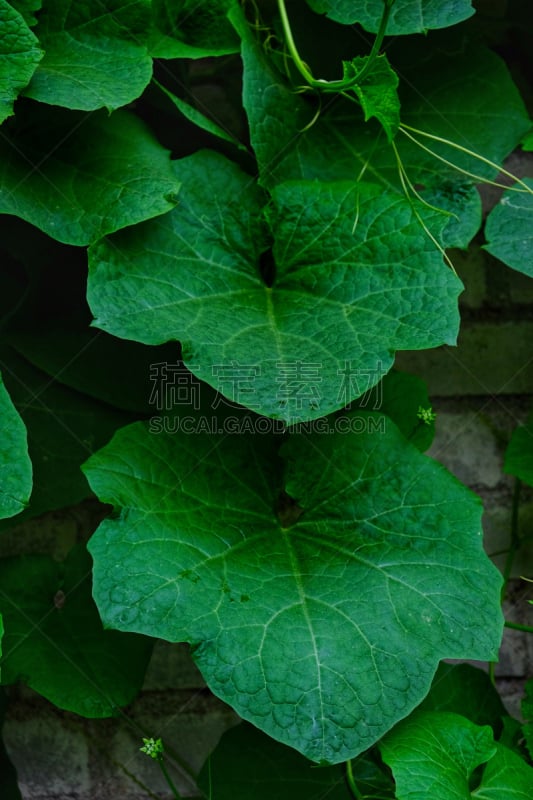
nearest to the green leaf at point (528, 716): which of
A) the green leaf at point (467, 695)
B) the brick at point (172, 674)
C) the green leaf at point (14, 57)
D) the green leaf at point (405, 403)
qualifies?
the green leaf at point (467, 695)

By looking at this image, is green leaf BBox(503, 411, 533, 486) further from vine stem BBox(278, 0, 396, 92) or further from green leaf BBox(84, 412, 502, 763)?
vine stem BBox(278, 0, 396, 92)

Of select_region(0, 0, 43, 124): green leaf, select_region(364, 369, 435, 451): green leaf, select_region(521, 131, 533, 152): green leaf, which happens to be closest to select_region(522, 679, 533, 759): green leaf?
select_region(364, 369, 435, 451): green leaf

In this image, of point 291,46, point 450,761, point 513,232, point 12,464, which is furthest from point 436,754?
point 291,46

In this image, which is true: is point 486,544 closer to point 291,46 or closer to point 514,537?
point 514,537

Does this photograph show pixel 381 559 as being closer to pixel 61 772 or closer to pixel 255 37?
pixel 61 772

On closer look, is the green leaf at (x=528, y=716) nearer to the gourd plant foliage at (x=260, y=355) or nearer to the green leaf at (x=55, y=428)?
the gourd plant foliage at (x=260, y=355)

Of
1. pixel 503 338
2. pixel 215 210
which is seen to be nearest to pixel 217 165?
pixel 215 210
